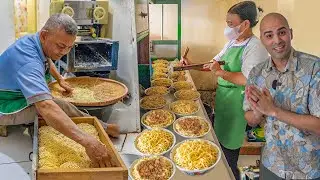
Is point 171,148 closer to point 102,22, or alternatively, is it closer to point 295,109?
point 295,109

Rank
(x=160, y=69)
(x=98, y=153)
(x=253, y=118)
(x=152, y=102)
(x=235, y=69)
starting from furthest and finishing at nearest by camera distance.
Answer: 1. (x=160, y=69)
2. (x=152, y=102)
3. (x=235, y=69)
4. (x=253, y=118)
5. (x=98, y=153)

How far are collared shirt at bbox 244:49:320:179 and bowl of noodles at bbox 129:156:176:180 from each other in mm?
674

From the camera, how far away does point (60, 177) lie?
1538mm

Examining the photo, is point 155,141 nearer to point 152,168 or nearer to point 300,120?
point 152,168

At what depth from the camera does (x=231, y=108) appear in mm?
3303

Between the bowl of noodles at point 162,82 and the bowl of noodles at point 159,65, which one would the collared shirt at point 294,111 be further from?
the bowl of noodles at point 159,65

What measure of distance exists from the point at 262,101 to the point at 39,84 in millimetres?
1321

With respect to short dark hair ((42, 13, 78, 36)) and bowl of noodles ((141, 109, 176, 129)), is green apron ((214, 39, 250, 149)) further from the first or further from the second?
short dark hair ((42, 13, 78, 36))

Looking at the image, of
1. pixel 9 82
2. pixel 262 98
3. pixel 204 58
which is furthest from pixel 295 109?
pixel 204 58

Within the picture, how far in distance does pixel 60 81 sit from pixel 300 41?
8.34ft

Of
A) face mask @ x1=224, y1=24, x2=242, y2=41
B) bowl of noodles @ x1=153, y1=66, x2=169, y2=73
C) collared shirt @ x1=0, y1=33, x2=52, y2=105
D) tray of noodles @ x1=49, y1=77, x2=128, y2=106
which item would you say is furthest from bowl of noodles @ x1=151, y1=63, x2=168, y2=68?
collared shirt @ x1=0, y1=33, x2=52, y2=105

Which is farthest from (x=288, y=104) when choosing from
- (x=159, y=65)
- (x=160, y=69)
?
(x=159, y=65)

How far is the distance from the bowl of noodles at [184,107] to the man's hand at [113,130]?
700 mm

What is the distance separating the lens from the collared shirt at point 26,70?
1.85 meters
